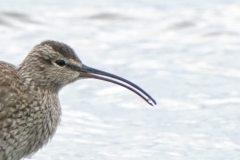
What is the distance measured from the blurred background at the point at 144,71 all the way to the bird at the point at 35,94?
115 cm

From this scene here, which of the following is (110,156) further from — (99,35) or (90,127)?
(99,35)

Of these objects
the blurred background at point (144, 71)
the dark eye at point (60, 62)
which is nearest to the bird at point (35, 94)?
the dark eye at point (60, 62)

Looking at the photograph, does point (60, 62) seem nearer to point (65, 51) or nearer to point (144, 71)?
point (65, 51)

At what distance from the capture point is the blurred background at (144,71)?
37.9 feet

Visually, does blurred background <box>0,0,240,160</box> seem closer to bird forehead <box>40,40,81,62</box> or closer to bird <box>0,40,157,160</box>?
bird <box>0,40,157,160</box>

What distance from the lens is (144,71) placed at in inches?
567

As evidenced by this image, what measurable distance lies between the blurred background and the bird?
1152 millimetres

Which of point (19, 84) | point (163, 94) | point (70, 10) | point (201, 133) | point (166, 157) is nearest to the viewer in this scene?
point (19, 84)

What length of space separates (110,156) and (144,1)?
26.4ft

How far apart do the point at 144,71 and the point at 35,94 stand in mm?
4529

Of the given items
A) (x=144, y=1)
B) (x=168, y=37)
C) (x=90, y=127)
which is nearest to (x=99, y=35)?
(x=168, y=37)

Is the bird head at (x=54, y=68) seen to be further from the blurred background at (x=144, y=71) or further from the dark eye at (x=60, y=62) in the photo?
the blurred background at (x=144, y=71)

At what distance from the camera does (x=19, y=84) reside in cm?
1002

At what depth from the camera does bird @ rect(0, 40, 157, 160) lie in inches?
382
